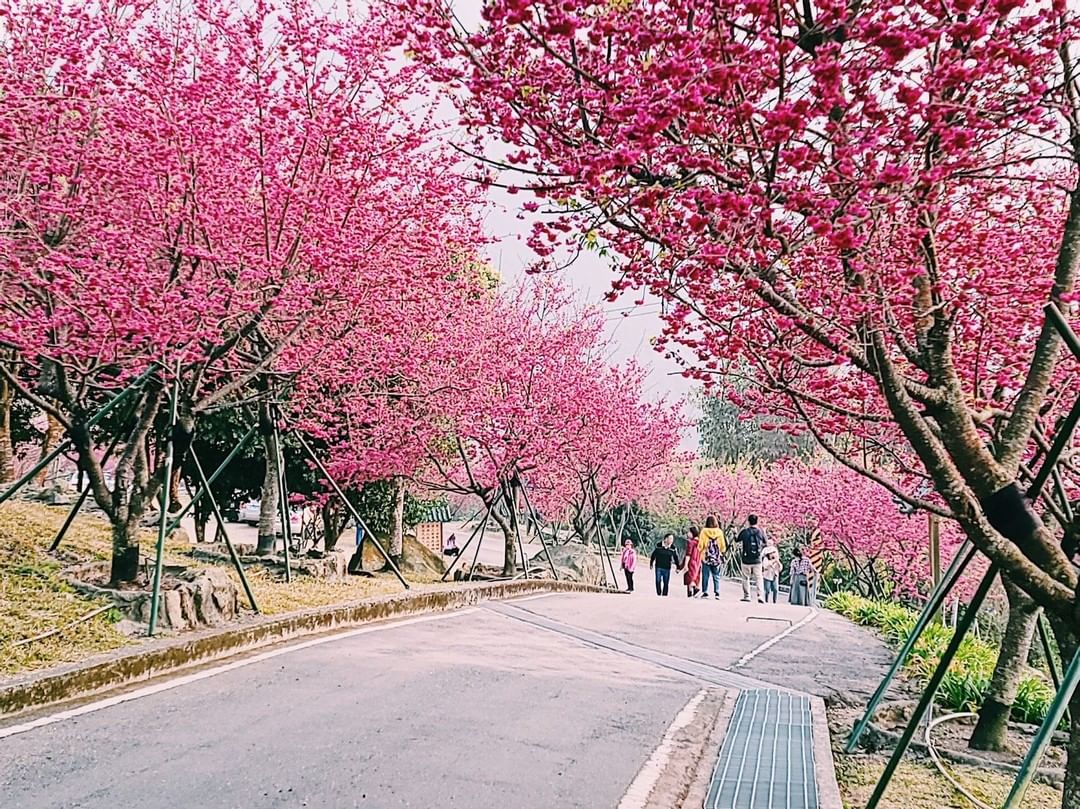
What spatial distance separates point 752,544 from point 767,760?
590 inches

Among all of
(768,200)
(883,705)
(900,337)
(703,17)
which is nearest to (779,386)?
(900,337)

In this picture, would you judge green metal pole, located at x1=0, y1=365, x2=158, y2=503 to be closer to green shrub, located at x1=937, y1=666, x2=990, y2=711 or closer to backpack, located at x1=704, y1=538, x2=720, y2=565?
green shrub, located at x1=937, y1=666, x2=990, y2=711

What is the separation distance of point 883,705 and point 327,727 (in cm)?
506

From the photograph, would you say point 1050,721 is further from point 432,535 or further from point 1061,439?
point 432,535

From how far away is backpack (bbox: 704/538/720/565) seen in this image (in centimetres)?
2211

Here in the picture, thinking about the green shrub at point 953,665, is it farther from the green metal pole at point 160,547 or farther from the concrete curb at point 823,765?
the green metal pole at point 160,547

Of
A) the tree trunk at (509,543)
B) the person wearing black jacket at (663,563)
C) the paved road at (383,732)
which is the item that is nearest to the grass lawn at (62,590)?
the paved road at (383,732)

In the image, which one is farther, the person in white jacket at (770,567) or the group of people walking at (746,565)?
the person in white jacket at (770,567)

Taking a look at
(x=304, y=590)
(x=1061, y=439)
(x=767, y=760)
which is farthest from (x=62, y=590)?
(x=1061, y=439)

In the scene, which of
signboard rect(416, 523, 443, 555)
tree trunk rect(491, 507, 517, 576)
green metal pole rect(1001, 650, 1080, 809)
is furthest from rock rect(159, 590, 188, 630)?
signboard rect(416, 523, 443, 555)

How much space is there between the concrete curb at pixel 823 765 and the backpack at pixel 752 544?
13.1 metres

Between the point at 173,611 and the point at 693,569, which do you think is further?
the point at 693,569

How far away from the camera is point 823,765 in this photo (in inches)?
225

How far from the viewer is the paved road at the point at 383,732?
5012mm
